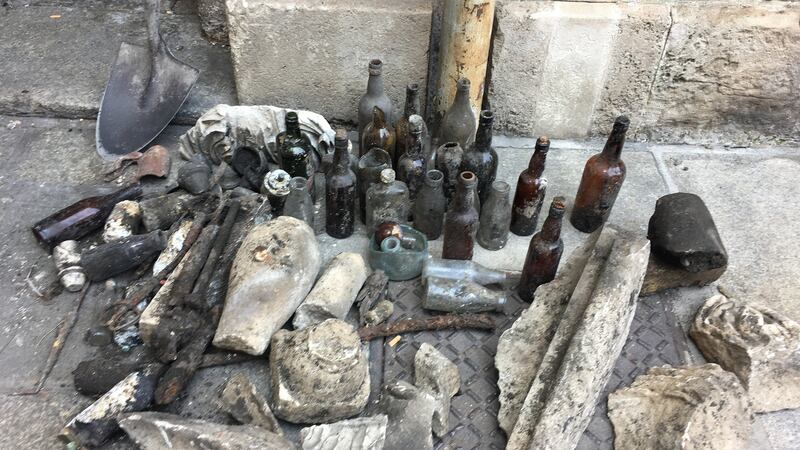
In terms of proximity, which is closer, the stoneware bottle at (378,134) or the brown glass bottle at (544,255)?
the brown glass bottle at (544,255)

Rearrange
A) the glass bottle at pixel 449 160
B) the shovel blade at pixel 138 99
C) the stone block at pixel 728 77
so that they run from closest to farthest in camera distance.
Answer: the glass bottle at pixel 449 160 → the stone block at pixel 728 77 → the shovel blade at pixel 138 99

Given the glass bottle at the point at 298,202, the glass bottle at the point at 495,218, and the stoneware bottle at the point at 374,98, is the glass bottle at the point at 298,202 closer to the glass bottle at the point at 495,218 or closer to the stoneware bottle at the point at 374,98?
the stoneware bottle at the point at 374,98

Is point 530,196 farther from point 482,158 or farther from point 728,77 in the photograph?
point 728,77

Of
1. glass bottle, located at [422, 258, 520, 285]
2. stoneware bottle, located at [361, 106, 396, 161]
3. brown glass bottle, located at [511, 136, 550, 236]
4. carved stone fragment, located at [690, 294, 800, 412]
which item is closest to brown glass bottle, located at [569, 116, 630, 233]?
brown glass bottle, located at [511, 136, 550, 236]

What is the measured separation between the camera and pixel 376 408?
93.4 inches

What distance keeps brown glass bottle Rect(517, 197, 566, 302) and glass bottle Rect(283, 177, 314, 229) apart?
1.07 meters

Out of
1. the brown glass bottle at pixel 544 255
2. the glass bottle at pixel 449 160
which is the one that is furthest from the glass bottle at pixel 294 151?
the brown glass bottle at pixel 544 255

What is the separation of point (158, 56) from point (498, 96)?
6.69 feet

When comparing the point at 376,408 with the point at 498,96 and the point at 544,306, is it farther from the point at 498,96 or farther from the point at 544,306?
the point at 498,96

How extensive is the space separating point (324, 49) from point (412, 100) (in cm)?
68

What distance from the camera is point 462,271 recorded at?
280cm

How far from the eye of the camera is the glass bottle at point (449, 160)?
120 inches

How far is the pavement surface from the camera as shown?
2.46m

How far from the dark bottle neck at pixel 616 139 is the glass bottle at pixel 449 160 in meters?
0.71
